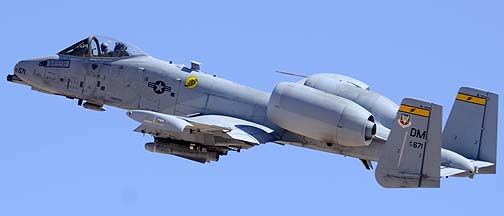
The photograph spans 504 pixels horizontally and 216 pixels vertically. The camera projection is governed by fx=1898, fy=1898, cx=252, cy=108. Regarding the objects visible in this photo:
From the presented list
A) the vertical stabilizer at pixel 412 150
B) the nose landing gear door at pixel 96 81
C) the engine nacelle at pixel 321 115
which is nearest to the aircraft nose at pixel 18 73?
the nose landing gear door at pixel 96 81

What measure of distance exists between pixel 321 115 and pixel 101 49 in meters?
6.97

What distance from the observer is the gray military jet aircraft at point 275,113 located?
138 feet

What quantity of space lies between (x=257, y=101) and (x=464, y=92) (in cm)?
524

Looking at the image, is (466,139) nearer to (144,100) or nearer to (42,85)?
(144,100)

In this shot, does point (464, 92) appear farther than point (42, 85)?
No

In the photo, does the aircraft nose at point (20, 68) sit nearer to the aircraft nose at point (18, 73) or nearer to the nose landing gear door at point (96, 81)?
the aircraft nose at point (18, 73)

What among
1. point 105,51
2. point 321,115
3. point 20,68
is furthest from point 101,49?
point 321,115

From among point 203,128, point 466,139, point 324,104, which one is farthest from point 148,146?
point 466,139

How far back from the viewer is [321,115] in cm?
4472

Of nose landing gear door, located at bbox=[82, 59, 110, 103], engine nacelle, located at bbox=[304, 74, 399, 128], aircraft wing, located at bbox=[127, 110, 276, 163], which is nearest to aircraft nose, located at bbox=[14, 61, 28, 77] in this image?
nose landing gear door, located at bbox=[82, 59, 110, 103]

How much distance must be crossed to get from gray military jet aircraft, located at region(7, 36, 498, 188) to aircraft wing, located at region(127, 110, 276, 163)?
0.08 ft

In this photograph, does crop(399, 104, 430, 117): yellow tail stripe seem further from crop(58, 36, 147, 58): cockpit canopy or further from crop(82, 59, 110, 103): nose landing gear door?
crop(82, 59, 110, 103): nose landing gear door

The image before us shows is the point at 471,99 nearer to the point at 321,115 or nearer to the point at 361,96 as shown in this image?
the point at 361,96

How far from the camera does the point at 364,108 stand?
4544 cm
